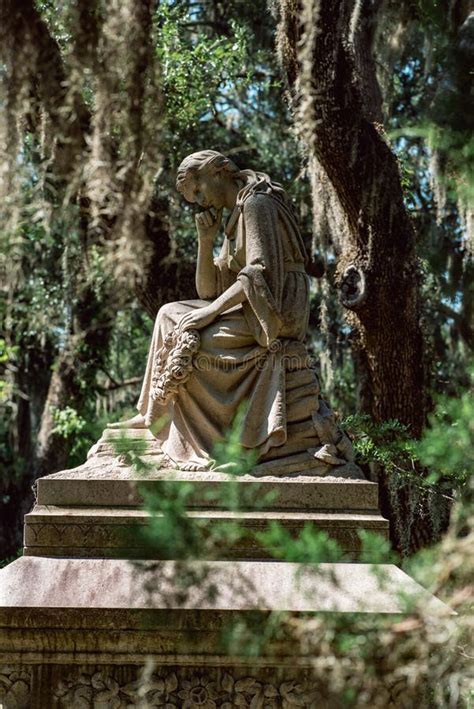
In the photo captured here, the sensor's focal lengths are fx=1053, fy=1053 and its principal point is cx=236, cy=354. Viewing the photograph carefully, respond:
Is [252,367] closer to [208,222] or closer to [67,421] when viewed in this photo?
[208,222]

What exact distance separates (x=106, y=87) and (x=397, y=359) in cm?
534

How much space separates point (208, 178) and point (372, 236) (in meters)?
3.37

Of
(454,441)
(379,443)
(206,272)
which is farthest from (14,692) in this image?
(379,443)

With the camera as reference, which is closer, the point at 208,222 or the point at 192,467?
the point at 192,467

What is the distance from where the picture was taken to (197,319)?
5.86m

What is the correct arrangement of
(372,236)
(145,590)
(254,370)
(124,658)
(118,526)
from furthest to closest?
(372,236) < (254,370) < (118,526) < (124,658) < (145,590)

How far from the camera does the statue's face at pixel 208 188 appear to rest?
6.28m

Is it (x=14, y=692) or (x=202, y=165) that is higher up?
(x=202, y=165)

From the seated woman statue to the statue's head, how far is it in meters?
0.15

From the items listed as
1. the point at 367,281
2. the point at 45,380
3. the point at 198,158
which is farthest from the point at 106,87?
the point at 45,380

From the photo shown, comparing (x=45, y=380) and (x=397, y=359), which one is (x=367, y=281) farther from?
(x=45, y=380)

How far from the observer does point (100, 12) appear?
4.75m

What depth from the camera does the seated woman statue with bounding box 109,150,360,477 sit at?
5676 millimetres

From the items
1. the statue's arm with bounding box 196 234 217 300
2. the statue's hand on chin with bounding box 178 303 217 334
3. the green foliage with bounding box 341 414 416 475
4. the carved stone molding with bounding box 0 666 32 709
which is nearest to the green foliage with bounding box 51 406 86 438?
the green foliage with bounding box 341 414 416 475
